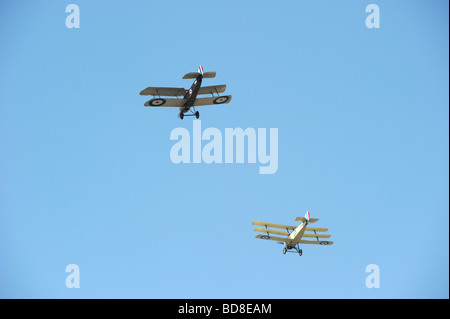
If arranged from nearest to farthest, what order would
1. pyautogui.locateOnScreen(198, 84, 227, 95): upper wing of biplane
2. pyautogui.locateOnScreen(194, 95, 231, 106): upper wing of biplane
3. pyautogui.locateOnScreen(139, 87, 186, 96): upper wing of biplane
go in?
pyautogui.locateOnScreen(139, 87, 186, 96): upper wing of biplane → pyautogui.locateOnScreen(198, 84, 227, 95): upper wing of biplane → pyautogui.locateOnScreen(194, 95, 231, 106): upper wing of biplane

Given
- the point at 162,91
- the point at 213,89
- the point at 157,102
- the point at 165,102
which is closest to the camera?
the point at 162,91

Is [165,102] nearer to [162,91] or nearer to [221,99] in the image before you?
[162,91]

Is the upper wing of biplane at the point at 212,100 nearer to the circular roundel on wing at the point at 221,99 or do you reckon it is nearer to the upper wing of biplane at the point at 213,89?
the circular roundel on wing at the point at 221,99

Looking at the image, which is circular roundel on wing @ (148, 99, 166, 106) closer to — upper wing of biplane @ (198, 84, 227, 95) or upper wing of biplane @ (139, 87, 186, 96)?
upper wing of biplane @ (139, 87, 186, 96)

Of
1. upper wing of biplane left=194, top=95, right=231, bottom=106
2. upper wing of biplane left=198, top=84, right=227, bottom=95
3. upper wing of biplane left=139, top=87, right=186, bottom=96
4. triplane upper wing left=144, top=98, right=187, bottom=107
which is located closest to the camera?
upper wing of biplane left=139, top=87, right=186, bottom=96

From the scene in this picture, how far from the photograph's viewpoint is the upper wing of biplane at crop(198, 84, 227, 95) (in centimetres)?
5418

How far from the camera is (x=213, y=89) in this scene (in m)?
54.4

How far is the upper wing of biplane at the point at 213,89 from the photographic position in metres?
54.2

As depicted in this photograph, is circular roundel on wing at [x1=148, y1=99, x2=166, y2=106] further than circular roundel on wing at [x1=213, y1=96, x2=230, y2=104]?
No

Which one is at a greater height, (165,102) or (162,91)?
(162,91)

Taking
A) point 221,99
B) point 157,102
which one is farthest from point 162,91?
point 221,99
